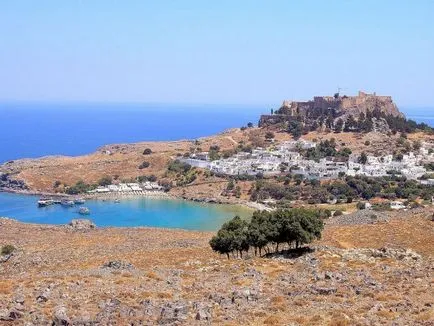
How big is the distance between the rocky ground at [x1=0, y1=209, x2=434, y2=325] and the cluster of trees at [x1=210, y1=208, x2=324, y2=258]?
140 centimetres

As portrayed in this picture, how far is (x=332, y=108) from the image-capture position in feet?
479

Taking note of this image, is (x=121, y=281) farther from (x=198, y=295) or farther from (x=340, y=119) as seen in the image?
(x=340, y=119)

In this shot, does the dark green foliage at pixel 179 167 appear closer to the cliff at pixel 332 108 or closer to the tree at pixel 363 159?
the cliff at pixel 332 108

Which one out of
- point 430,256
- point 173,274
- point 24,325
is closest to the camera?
point 24,325

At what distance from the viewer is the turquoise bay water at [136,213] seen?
92.0 meters

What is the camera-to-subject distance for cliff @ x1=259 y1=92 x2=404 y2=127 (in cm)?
14350

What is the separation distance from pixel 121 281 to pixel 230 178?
93880 mm

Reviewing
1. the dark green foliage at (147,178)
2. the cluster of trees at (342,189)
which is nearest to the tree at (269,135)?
the dark green foliage at (147,178)

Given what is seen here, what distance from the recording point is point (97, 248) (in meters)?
42.6

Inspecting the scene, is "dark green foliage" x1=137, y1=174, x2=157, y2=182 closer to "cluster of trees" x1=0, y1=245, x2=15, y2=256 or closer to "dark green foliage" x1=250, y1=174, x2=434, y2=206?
"dark green foliage" x1=250, y1=174, x2=434, y2=206

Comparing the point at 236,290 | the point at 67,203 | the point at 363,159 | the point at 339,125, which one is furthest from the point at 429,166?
the point at 236,290

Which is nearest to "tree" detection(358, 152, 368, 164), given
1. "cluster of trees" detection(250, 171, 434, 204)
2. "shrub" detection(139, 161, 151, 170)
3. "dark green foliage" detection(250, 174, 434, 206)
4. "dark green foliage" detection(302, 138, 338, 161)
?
"dark green foliage" detection(302, 138, 338, 161)

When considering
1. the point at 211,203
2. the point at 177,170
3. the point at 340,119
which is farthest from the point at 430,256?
the point at 340,119

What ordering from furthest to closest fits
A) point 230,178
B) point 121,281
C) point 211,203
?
point 230,178 < point 211,203 < point 121,281
